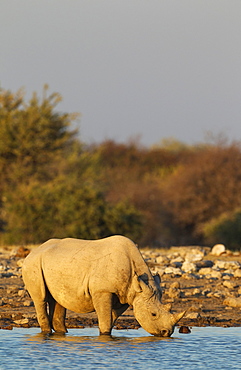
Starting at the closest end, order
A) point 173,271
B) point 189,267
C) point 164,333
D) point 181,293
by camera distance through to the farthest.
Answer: point 164,333 → point 181,293 → point 173,271 → point 189,267

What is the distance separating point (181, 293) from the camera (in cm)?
1319

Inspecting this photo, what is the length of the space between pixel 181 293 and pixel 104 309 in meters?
4.23

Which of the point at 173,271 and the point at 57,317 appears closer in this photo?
the point at 57,317

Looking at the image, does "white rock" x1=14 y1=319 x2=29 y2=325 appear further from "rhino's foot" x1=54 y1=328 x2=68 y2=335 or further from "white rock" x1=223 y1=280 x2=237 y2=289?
"white rock" x1=223 y1=280 x2=237 y2=289

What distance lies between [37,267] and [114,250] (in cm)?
110

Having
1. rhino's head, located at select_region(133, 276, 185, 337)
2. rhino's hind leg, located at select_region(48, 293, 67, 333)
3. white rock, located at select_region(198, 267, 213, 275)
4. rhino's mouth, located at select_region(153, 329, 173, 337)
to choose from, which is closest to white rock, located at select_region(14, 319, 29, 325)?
rhino's hind leg, located at select_region(48, 293, 67, 333)

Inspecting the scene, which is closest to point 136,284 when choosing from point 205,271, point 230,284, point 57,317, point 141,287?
point 141,287

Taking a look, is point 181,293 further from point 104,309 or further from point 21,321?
point 104,309

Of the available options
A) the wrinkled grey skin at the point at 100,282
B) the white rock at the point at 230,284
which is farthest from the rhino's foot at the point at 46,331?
the white rock at the point at 230,284

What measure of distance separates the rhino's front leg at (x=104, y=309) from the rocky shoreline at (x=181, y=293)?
94 centimetres

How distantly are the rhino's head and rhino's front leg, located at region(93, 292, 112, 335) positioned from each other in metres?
0.35

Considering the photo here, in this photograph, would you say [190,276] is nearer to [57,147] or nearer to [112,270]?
[112,270]

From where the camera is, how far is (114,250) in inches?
367

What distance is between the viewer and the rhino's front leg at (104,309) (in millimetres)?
9156
